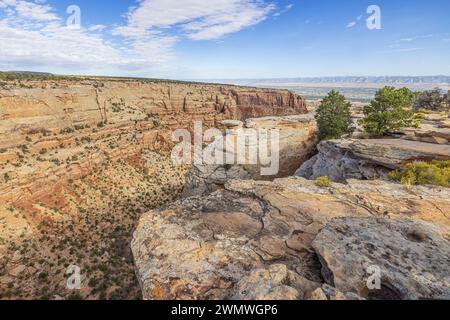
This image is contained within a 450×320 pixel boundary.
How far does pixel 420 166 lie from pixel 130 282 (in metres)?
22.2

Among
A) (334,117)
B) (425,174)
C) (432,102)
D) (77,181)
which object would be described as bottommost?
(77,181)

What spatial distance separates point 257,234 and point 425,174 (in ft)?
37.0

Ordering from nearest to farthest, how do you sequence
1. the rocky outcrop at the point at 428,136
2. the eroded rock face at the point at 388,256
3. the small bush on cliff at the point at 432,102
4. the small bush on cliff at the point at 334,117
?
the eroded rock face at the point at 388,256 < the rocky outcrop at the point at 428,136 < the small bush on cliff at the point at 334,117 < the small bush on cliff at the point at 432,102

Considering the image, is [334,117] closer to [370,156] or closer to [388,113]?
[388,113]

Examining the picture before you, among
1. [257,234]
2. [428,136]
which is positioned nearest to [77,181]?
[257,234]

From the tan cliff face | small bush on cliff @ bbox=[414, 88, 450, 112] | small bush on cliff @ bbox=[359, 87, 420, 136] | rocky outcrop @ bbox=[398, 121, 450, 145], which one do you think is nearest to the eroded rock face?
rocky outcrop @ bbox=[398, 121, 450, 145]

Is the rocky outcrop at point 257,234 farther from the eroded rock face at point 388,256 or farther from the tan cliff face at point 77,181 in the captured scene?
the tan cliff face at point 77,181

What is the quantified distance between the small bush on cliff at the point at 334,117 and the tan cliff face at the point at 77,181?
22.1 metres

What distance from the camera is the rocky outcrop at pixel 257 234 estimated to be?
7.49 m

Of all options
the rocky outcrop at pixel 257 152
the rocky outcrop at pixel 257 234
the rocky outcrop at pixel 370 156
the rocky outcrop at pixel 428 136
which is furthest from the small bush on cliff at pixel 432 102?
the rocky outcrop at pixel 257 234

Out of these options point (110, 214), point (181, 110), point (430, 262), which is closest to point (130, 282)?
point (110, 214)

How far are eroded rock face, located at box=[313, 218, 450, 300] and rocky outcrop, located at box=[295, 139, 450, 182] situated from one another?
9147 millimetres

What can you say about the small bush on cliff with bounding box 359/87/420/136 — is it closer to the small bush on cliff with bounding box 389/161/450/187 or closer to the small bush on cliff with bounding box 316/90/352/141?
the small bush on cliff with bounding box 316/90/352/141

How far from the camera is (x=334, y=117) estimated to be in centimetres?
3047
